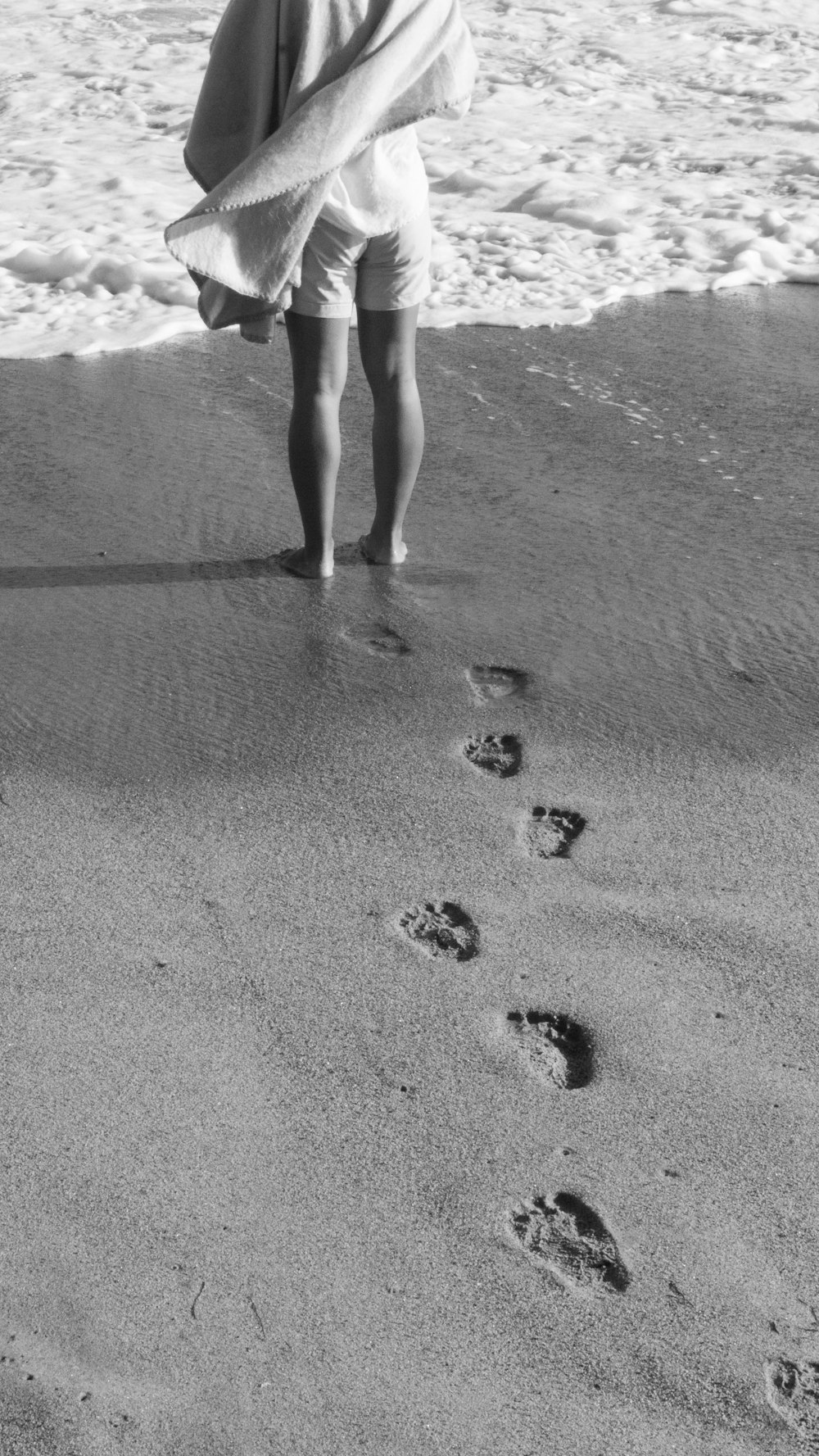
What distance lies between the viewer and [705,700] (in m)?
3.16

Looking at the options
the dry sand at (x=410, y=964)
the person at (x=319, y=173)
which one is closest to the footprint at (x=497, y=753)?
the dry sand at (x=410, y=964)

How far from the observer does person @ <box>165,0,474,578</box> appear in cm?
297

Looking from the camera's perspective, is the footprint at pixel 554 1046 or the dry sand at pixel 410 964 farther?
the footprint at pixel 554 1046

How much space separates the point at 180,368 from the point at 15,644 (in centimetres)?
202

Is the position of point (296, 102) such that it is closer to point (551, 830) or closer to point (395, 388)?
point (395, 388)

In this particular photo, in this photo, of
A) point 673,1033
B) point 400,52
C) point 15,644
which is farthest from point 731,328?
point 673,1033

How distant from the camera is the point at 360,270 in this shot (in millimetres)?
3281

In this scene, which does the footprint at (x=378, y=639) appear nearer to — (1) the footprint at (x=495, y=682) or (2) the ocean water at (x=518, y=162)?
(1) the footprint at (x=495, y=682)

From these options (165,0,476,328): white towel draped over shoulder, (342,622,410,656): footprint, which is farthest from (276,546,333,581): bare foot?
(165,0,476,328): white towel draped over shoulder

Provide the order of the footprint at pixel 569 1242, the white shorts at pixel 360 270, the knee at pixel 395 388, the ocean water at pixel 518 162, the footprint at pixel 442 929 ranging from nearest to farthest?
the footprint at pixel 569 1242
the footprint at pixel 442 929
the white shorts at pixel 360 270
the knee at pixel 395 388
the ocean water at pixel 518 162

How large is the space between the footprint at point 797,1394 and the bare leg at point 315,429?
237cm

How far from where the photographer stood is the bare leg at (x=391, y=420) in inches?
134

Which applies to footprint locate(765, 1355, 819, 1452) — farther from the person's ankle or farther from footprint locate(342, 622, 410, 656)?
the person's ankle

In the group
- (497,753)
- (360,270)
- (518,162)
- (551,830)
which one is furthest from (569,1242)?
(518,162)
